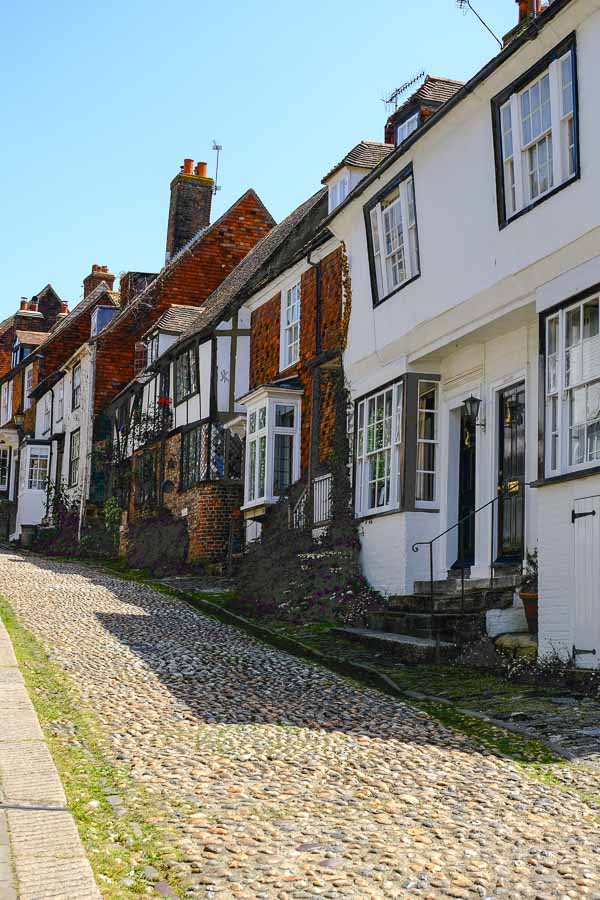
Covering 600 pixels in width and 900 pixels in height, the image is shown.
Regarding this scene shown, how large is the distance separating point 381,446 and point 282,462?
6.12 m

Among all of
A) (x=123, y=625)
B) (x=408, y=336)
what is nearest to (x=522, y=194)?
(x=408, y=336)

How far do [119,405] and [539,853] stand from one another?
32.4m

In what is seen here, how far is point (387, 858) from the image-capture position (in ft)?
17.3

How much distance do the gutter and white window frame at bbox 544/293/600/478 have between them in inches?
120

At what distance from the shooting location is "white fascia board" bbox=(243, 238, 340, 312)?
2117 centimetres

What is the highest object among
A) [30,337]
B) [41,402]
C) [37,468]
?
[30,337]

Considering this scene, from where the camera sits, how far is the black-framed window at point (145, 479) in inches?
1243

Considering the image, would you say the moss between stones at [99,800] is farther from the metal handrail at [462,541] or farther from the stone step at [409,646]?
the metal handrail at [462,541]

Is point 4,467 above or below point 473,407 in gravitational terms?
above

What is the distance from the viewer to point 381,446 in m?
17.3

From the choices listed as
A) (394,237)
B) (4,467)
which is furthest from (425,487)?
(4,467)

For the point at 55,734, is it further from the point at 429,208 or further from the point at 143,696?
the point at 429,208

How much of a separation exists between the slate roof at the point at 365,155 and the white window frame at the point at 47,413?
26.5 metres

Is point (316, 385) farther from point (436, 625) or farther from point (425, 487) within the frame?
point (436, 625)
